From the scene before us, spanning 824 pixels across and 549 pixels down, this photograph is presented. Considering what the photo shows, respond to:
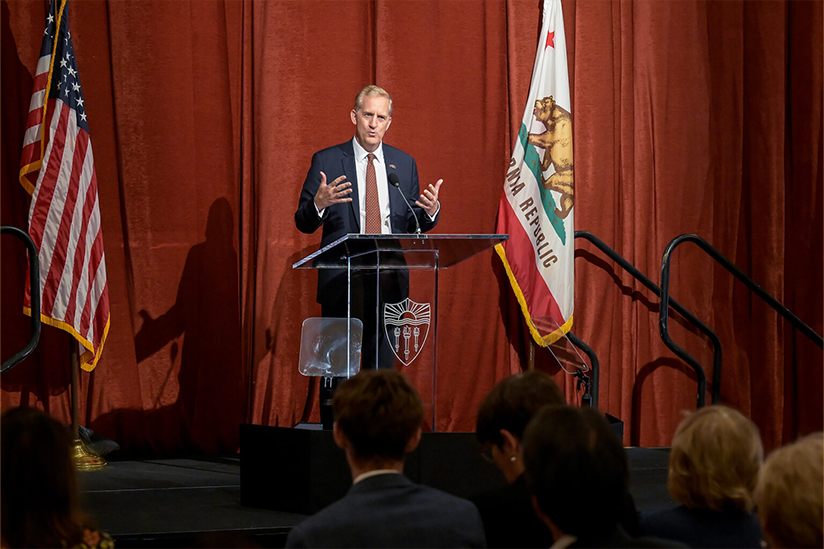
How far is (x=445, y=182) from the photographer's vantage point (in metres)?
5.18

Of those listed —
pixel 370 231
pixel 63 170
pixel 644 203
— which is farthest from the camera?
pixel 644 203

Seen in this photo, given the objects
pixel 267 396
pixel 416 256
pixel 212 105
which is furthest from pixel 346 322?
pixel 212 105

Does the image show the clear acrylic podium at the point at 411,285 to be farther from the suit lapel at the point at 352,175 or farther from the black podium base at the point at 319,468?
the suit lapel at the point at 352,175

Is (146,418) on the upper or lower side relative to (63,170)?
lower

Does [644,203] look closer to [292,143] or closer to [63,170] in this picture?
[292,143]

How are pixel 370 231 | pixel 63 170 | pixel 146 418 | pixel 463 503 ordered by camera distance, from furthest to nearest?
pixel 146 418 → pixel 63 170 → pixel 370 231 → pixel 463 503

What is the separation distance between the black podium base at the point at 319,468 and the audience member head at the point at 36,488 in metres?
1.78

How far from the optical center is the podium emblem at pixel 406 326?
334 cm

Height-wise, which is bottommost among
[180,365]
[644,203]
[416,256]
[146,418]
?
[146,418]

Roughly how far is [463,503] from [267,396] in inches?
132

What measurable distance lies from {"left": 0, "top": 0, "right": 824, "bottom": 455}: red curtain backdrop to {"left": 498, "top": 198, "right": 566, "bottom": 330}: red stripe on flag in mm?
263

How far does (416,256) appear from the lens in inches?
130

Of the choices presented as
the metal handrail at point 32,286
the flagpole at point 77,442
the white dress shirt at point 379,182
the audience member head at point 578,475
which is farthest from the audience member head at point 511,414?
the flagpole at point 77,442

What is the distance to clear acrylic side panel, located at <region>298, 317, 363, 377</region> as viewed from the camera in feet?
11.0
